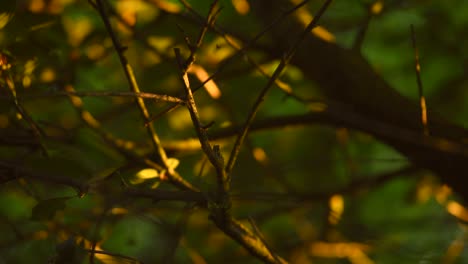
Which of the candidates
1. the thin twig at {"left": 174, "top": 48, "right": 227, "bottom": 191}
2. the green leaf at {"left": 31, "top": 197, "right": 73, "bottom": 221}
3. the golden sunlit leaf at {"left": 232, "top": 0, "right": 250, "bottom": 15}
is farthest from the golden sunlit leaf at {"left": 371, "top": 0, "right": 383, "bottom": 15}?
the green leaf at {"left": 31, "top": 197, "right": 73, "bottom": 221}

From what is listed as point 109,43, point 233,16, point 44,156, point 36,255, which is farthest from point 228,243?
point 44,156

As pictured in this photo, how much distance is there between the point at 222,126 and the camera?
1.66m

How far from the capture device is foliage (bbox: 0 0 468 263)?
4.37 ft

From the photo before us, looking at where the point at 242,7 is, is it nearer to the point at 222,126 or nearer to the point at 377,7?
the point at 377,7

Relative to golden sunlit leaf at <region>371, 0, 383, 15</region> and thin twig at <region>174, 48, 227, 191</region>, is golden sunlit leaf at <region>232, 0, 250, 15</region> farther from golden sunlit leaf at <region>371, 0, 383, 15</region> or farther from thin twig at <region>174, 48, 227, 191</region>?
thin twig at <region>174, 48, 227, 191</region>

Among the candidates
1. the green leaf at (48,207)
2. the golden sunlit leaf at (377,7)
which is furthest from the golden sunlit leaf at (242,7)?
the green leaf at (48,207)

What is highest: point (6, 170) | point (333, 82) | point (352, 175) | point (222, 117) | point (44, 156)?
point (222, 117)

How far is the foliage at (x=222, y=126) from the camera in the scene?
1.33m

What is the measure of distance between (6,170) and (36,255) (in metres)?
1.45

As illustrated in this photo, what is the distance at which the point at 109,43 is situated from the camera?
243cm

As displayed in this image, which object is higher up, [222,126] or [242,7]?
[242,7]

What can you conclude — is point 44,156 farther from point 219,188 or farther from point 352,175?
point 352,175

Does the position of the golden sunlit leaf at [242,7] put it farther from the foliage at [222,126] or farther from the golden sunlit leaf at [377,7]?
the golden sunlit leaf at [377,7]

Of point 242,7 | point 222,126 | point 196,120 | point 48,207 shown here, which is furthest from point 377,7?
point 48,207
